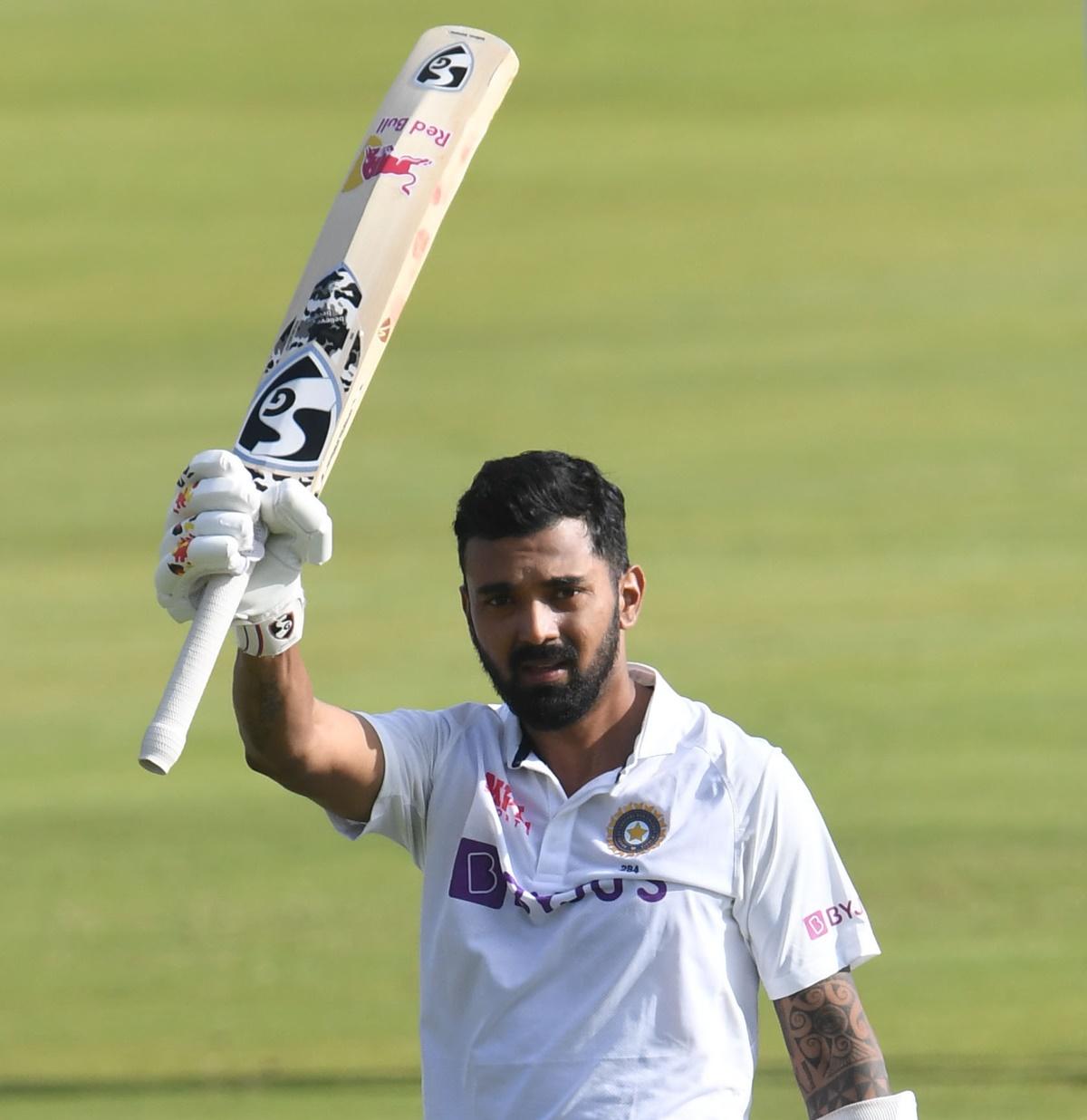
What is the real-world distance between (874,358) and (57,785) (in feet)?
26.7

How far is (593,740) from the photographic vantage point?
2.88 metres

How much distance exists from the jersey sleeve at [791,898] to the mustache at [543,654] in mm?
293

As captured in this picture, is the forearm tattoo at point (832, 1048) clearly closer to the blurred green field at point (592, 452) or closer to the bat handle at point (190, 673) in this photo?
the bat handle at point (190, 673)

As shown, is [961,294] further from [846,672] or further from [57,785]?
[57,785]

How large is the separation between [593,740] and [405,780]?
0.25m

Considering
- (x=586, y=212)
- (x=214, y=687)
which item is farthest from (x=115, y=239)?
(x=214, y=687)

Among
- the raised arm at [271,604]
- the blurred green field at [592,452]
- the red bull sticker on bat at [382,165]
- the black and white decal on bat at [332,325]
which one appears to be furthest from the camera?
the blurred green field at [592,452]

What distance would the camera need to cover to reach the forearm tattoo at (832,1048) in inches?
106

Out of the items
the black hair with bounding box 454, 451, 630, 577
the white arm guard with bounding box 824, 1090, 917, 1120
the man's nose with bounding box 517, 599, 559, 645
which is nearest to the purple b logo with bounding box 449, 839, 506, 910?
the man's nose with bounding box 517, 599, 559, 645

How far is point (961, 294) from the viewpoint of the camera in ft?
57.1

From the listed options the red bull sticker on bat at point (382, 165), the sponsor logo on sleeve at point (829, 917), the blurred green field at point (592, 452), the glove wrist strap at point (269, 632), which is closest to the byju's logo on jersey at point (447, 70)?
the red bull sticker on bat at point (382, 165)

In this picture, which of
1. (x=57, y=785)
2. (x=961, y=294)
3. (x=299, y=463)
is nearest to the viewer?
(x=299, y=463)

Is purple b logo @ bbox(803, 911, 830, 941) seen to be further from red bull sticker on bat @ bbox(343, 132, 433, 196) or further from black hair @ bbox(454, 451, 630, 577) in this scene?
red bull sticker on bat @ bbox(343, 132, 433, 196)

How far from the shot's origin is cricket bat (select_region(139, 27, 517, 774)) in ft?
9.92
